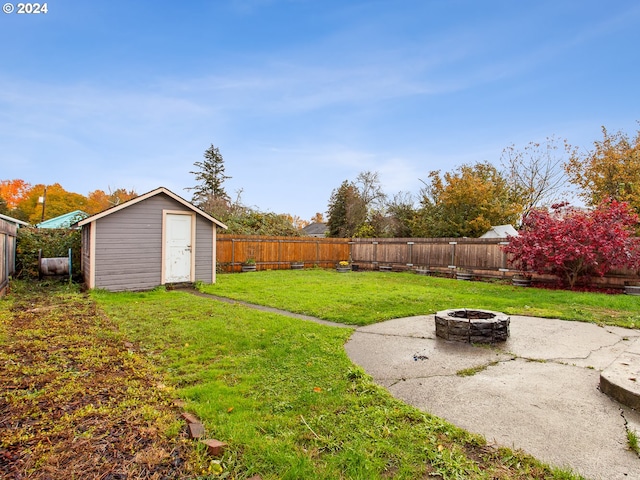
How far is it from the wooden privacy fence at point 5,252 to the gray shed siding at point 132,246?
72.4 inches

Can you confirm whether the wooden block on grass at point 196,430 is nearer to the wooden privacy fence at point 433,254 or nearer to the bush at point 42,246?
the bush at point 42,246

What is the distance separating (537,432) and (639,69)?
1453 centimetres

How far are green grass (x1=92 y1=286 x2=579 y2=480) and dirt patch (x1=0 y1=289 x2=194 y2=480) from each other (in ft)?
0.91

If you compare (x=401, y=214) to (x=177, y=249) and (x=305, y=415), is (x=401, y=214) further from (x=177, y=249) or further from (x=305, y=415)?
(x=305, y=415)

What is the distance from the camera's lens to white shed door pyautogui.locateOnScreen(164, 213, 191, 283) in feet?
33.5

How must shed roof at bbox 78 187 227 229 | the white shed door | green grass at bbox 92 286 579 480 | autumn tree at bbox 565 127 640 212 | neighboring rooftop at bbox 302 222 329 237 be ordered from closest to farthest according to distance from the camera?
1. green grass at bbox 92 286 579 480
2. shed roof at bbox 78 187 227 229
3. the white shed door
4. autumn tree at bbox 565 127 640 212
5. neighboring rooftop at bbox 302 222 329 237

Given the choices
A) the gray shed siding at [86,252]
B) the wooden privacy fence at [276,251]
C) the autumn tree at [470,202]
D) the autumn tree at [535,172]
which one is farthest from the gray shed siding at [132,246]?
the autumn tree at [535,172]

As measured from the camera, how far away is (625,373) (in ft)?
10.5

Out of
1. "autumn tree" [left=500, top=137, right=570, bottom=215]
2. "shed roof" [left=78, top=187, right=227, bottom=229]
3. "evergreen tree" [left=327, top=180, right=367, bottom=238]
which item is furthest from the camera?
"evergreen tree" [left=327, top=180, right=367, bottom=238]

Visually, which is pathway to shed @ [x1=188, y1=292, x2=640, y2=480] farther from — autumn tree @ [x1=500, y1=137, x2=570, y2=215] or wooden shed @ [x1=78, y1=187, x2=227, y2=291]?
autumn tree @ [x1=500, y1=137, x2=570, y2=215]

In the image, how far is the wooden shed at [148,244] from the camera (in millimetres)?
9148

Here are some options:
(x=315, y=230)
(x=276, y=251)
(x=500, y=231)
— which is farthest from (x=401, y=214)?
(x=315, y=230)

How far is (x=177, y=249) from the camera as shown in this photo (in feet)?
34.1

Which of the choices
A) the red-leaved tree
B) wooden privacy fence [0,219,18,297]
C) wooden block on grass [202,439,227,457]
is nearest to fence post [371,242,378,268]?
the red-leaved tree
